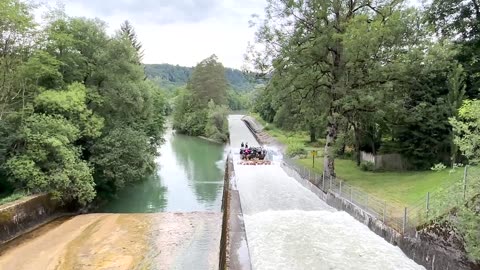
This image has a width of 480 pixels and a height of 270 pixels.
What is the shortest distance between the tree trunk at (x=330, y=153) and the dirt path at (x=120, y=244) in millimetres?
6641

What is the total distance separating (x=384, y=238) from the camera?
42.2ft

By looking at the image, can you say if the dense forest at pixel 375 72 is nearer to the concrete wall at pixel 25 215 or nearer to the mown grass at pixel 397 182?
the mown grass at pixel 397 182

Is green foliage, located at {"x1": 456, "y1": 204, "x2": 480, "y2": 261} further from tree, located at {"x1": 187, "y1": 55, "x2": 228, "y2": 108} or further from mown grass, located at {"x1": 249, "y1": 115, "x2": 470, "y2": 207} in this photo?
tree, located at {"x1": 187, "y1": 55, "x2": 228, "y2": 108}

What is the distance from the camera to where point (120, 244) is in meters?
15.8

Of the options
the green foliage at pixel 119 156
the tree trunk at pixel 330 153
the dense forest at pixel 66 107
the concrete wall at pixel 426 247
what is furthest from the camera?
the green foliage at pixel 119 156

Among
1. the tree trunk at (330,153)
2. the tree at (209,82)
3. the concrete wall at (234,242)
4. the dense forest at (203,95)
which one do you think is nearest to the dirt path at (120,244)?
the concrete wall at (234,242)

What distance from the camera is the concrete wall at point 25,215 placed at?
16.1m

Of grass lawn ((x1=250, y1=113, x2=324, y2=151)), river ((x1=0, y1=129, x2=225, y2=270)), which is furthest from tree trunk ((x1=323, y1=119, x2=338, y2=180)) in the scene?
grass lawn ((x1=250, y1=113, x2=324, y2=151))

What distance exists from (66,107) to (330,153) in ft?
44.8

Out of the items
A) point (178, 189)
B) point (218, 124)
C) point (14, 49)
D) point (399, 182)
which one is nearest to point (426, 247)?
point (399, 182)

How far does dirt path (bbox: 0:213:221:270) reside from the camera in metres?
13.9

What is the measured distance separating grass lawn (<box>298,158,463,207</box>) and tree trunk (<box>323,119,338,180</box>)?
3.00 feet

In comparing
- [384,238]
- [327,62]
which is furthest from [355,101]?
[384,238]

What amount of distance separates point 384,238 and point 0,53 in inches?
733
